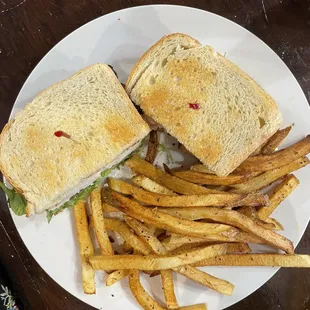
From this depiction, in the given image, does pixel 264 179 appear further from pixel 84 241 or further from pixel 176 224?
pixel 84 241

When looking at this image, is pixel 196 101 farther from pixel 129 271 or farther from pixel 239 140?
pixel 129 271

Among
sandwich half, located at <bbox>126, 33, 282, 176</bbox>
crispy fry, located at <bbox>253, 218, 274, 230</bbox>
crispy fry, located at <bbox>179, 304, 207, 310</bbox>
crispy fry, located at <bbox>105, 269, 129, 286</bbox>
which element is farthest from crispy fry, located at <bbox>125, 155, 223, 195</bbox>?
crispy fry, located at <bbox>179, 304, 207, 310</bbox>

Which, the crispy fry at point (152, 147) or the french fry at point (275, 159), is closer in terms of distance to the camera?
the french fry at point (275, 159)

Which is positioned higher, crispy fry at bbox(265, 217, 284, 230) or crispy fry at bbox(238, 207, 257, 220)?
crispy fry at bbox(238, 207, 257, 220)

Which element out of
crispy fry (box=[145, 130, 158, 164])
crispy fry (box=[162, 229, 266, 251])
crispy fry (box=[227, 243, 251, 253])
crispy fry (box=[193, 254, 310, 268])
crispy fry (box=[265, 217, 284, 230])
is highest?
crispy fry (box=[145, 130, 158, 164])

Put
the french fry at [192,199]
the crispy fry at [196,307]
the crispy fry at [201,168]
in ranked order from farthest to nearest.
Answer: the crispy fry at [196,307]
the crispy fry at [201,168]
the french fry at [192,199]

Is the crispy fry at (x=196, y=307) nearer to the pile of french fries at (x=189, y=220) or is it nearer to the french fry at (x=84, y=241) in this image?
the pile of french fries at (x=189, y=220)

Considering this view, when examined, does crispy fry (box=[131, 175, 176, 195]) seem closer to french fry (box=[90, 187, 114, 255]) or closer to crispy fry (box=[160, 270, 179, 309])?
french fry (box=[90, 187, 114, 255])

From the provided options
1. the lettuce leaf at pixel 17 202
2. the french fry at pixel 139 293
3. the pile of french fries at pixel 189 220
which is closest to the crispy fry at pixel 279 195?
the pile of french fries at pixel 189 220

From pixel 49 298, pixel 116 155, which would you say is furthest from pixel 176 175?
pixel 49 298
